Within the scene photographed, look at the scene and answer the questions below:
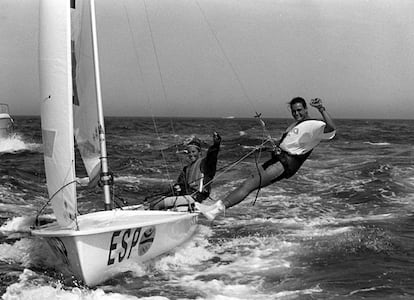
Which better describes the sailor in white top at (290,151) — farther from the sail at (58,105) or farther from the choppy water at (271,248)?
the sail at (58,105)

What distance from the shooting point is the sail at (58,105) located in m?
5.50

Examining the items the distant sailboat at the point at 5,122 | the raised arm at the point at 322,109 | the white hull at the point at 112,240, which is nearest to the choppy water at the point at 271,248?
the white hull at the point at 112,240

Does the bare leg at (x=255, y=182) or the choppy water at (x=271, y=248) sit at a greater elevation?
the bare leg at (x=255, y=182)

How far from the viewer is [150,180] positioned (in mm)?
13469

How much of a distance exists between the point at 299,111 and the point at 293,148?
1.55 ft

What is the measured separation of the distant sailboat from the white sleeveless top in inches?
750

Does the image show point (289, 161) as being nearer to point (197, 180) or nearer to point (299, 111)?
point (299, 111)

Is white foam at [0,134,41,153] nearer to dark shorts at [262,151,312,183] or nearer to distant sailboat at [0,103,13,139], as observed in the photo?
distant sailboat at [0,103,13,139]

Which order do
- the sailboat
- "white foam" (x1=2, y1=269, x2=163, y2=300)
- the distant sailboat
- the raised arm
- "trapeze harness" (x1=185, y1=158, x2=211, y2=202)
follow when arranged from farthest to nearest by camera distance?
1. the distant sailboat
2. "trapeze harness" (x1=185, y1=158, x2=211, y2=202)
3. the raised arm
4. the sailboat
5. "white foam" (x1=2, y1=269, x2=163, y2=300)

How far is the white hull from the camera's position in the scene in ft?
17.0

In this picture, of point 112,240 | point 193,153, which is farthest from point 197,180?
point 112,240

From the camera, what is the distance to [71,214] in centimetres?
546

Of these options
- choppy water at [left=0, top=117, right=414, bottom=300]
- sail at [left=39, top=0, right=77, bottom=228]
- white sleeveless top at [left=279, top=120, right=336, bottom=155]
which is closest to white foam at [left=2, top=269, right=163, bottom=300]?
choppy water at [left=0, top=117, right=414, bottom=300]

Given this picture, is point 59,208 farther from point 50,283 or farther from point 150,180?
point 150,180
